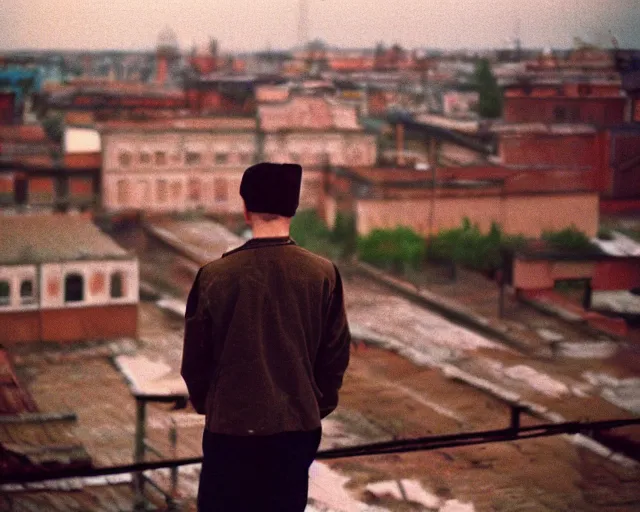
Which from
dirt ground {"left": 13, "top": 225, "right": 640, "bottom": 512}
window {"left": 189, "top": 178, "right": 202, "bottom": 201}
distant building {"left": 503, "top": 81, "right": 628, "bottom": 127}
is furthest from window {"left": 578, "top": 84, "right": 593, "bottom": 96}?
window {"left": 189, "top": 178, "right": 202, "bottom": 201}

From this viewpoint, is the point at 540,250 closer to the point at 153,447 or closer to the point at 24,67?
the point at 153,447

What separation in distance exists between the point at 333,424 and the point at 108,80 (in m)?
1.75

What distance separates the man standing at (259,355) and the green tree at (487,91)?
3.38 meters

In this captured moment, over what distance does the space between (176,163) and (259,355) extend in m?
3.28

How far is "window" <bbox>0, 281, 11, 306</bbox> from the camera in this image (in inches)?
163

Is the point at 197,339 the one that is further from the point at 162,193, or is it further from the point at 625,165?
the point at 625,165

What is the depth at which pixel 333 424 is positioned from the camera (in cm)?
438

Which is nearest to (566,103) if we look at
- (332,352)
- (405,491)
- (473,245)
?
(473,245)

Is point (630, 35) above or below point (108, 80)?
above

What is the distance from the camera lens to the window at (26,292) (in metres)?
4.20

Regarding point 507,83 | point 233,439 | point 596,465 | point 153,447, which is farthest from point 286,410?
point 507,83

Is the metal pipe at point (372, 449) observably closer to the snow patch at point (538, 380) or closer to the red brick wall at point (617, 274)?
the snow patch at point (538, 380)

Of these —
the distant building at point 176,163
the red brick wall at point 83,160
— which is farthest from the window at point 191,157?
the red brick wall at point 83,160

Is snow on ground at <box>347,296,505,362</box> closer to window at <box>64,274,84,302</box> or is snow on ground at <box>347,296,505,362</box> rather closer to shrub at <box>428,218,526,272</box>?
shrub at <box>428,218,526,272</box>
